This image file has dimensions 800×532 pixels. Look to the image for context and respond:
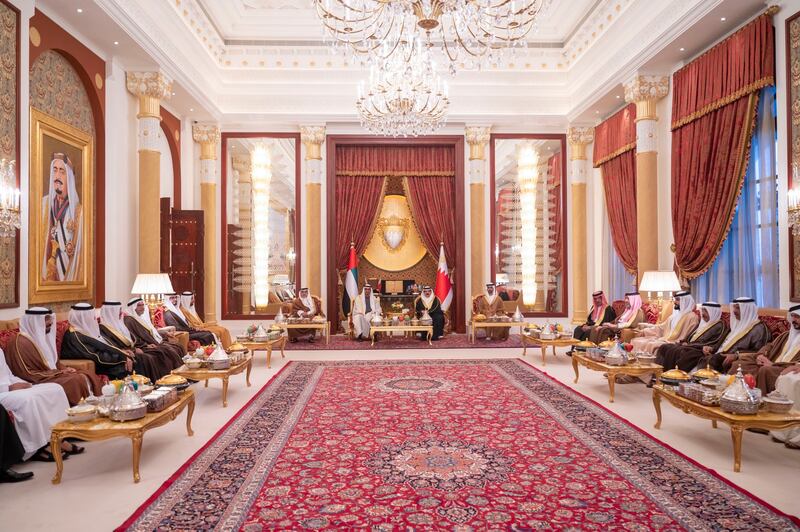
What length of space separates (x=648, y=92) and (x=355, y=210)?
602 cm

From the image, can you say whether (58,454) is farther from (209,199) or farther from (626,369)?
(209,199)

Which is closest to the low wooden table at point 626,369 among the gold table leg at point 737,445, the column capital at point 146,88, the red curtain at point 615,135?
the gold table leg at point 737,445

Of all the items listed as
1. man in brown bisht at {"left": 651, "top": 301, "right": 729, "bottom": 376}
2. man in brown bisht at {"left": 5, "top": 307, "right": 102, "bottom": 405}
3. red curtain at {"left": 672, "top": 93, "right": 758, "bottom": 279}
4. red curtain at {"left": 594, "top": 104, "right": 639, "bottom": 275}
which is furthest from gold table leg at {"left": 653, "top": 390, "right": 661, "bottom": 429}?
red curtain at {"left": 594, "top": 104, "right": 639, "bottom": 275}

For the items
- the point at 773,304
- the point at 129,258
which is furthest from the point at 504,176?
the point at 129,258

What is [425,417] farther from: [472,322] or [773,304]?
[472,322]

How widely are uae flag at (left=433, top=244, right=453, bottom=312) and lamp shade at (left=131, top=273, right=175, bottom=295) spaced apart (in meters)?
5.49

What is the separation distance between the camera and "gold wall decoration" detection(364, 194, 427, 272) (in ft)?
41.4

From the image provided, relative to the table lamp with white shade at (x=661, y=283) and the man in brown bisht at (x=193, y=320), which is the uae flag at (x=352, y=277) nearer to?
the man in brown bisht at (x=193, y=320)

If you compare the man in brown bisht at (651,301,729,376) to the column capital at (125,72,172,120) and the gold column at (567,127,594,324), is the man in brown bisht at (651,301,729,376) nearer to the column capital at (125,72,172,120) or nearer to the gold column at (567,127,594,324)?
the gold column at (567,127,594,324)

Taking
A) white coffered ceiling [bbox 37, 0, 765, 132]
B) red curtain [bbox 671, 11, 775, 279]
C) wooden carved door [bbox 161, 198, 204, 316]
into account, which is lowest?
wooden carved door [bbox 161, 198, 204, 316]

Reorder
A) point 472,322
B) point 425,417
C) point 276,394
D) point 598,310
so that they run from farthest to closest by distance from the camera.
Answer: point 472,322 < point 598,310 < point 276,394 < point 425,417

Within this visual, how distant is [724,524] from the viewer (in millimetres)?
2916

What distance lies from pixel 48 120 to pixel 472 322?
23.7 feet

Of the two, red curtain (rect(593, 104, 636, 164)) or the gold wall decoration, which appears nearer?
red curtain (rect(593, 104, 636, 164))
